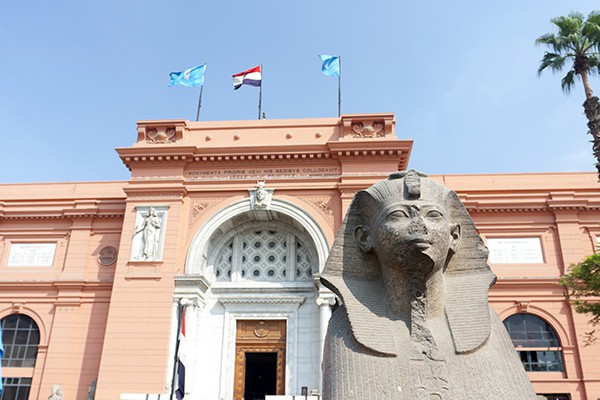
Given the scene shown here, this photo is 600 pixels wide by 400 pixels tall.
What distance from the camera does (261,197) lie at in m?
16.0

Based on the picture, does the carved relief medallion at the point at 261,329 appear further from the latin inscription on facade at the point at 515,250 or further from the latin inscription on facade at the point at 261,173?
the latin inscription on facade at the point at 515,250

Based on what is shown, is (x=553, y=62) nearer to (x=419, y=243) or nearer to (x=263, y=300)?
(x=263, y=300)

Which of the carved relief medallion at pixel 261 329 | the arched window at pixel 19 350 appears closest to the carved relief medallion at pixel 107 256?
the arched window at pixel 19 350

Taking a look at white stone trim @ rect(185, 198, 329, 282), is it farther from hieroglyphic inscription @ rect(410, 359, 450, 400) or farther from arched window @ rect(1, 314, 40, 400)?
hieroglyphic inscription @ rect(410, 359, 450, 400)

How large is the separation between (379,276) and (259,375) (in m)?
16.2

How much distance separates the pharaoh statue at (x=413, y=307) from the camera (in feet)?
8.29

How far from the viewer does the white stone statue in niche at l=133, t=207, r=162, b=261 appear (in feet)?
51.3

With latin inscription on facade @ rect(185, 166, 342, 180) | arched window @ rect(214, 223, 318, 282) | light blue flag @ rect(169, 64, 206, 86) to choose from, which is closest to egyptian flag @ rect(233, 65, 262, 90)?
light blue flag @ rect(169, 64, 206, 86)

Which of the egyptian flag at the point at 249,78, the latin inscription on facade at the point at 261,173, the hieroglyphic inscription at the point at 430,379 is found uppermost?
the egyptian flag at the point at 249,78

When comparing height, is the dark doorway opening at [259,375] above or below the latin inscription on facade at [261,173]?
below

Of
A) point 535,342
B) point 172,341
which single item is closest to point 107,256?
point 172,341

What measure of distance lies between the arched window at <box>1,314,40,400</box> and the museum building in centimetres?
4

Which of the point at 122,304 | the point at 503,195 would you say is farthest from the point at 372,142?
the point at 122,304

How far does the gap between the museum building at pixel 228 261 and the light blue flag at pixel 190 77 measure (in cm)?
348
